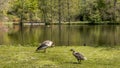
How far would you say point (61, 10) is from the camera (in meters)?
111

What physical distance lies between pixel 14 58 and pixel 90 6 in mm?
97421

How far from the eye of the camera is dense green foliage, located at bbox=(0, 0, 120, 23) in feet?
361

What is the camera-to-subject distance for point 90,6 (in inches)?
4569

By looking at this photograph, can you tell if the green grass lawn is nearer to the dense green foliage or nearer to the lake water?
the lake water

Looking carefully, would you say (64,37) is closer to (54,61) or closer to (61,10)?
(54,61)

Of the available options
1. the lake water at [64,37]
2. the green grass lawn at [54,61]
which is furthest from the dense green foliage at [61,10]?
the green grass lawn at [54,61]

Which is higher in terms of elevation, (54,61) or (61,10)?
(54,61)

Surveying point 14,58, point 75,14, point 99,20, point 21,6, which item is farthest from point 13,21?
point 14,58

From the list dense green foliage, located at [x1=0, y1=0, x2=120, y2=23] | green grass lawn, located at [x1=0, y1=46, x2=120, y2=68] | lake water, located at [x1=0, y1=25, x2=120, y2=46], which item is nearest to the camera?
green grass lawn, located at [x1=0, y1=46, x2=120, y2=68]

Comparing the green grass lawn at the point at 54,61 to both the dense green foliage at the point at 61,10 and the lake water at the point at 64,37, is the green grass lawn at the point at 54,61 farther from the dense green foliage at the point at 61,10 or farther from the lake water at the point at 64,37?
the dense green foliage at the point at 61,10

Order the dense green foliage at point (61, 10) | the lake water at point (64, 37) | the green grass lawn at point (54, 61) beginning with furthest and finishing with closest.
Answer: the dense green foliage at point (61, 10) → the lake water at point (64, 37) → the green grass lawn at point (54, 61)

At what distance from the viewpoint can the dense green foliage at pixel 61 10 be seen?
11012 centimetres

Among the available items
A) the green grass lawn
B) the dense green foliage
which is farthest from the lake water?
the dense green foliage

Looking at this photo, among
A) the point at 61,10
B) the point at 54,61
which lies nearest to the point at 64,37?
the point at 54,61
